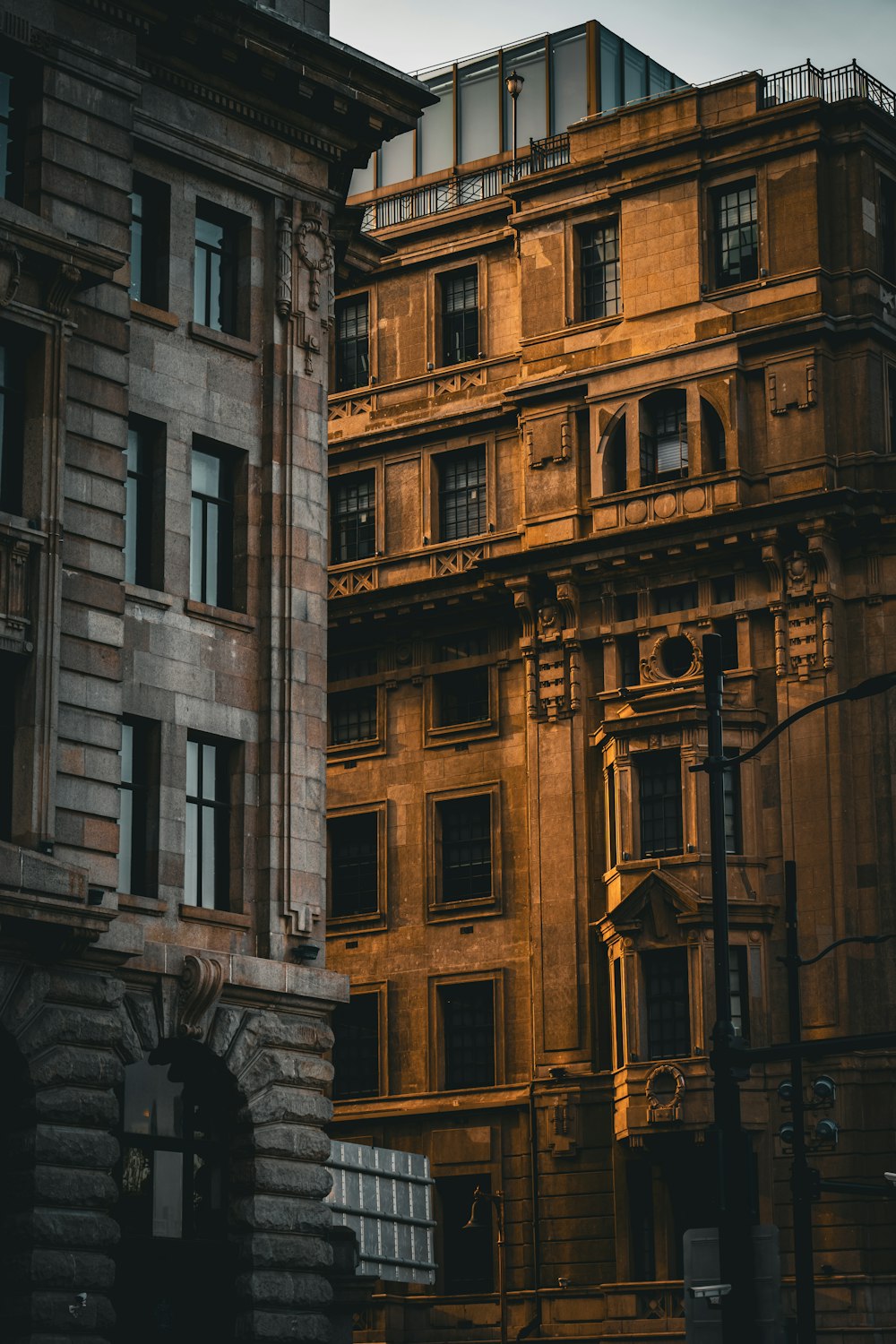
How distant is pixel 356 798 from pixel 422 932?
4423mm

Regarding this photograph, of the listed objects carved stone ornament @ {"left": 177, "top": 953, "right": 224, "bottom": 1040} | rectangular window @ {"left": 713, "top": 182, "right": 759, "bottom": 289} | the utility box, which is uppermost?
rectangular window @ {"left": 713, "top": 182, "right": 759, "bottom": 289}

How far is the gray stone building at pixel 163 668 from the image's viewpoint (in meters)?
29.6

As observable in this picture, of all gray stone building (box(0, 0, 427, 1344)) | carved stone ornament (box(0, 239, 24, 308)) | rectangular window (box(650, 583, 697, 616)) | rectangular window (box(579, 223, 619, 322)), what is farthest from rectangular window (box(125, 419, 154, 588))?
rectangular window (box(579, 223, 619, 322))

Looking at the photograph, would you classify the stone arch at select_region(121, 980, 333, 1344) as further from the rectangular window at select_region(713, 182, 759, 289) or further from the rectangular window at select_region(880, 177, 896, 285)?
the rectangular window at select_region(880, 177, 896, 285)

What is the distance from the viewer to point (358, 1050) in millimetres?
61625

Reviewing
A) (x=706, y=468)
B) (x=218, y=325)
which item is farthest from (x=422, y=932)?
(x=218, y=325)

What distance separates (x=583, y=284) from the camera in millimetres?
62344

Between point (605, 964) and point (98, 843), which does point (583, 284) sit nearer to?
point (605, 964)

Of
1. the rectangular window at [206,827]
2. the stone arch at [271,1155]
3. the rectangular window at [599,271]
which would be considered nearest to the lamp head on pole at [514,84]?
the rectangular window at [599,271]

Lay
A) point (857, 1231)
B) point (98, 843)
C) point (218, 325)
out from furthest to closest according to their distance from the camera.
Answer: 1. point (857, 1231)
2. point (218, 325)
3. point (98, 843)

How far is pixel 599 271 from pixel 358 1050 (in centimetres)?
2157

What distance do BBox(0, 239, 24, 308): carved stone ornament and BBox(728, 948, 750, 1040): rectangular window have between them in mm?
29473

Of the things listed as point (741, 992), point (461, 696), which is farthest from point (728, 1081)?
point (461, 696)

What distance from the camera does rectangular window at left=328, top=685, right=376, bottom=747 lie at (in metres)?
63.7
